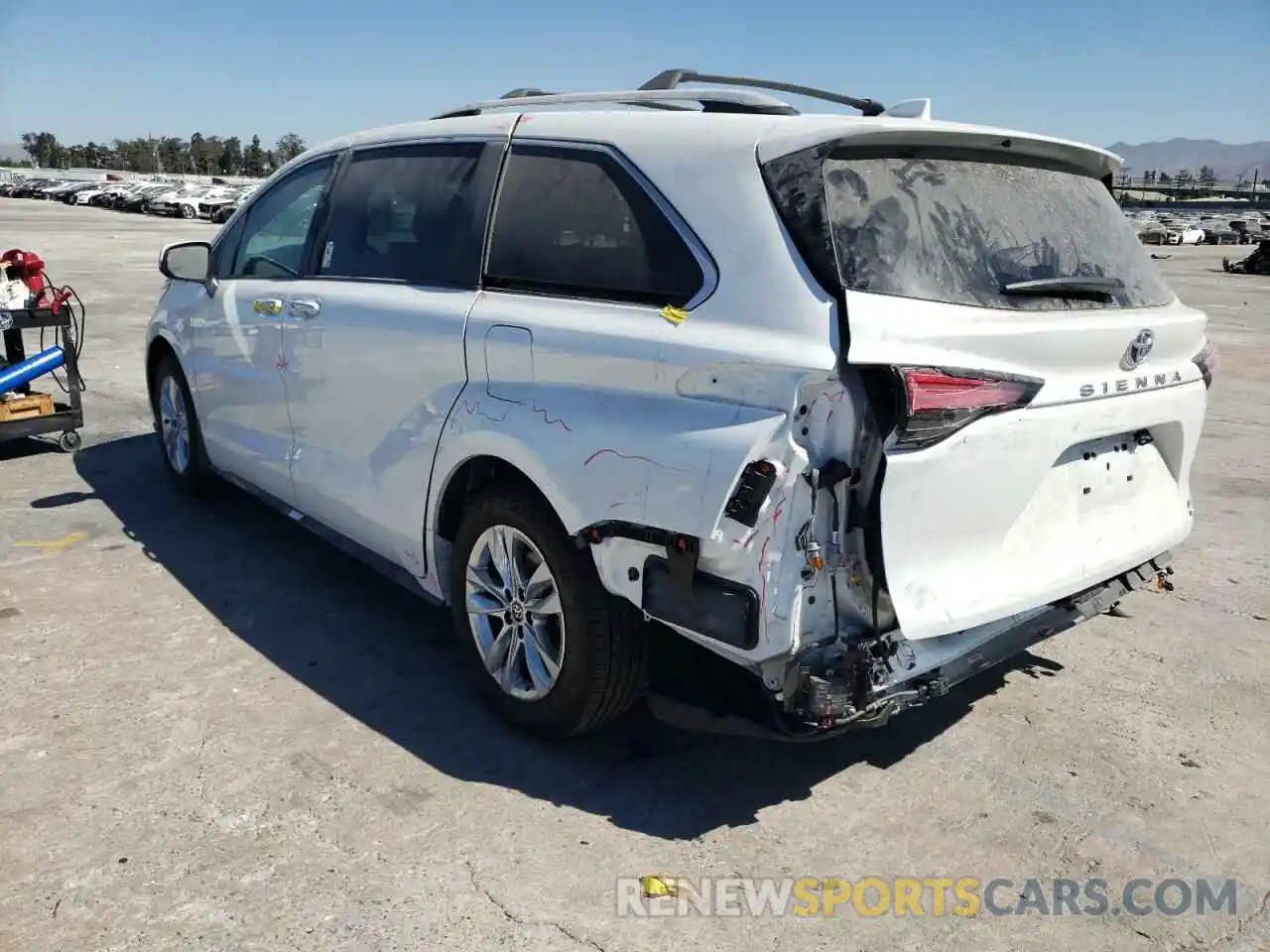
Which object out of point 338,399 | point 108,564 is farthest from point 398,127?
point 108,564

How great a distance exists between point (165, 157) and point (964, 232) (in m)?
149

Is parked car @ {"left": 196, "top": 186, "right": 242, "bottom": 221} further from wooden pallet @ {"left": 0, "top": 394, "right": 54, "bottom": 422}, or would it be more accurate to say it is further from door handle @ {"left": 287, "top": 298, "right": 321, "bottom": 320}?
door handle @ {"left": 287, "top": 298, "right": 321, "bottom": 320}

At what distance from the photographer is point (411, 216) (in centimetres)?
396

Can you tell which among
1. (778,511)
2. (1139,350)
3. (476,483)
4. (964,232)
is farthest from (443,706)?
(1139,350)

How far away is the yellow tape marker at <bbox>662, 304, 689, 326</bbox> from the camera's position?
289cm

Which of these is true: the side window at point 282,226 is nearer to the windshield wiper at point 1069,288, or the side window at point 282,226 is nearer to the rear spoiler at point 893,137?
the rear spoiler at point 893,137

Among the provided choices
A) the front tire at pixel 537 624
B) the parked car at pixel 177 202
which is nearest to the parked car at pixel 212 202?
the parked car at pixel 177 202

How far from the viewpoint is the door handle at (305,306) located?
427 cm

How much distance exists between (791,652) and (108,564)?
388cm

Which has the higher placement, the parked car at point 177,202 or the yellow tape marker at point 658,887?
the parked car at point 177,202

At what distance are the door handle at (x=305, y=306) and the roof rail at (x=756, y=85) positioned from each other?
161cm

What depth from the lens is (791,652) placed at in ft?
8.79

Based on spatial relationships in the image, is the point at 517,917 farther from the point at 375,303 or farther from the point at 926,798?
the point at 375,303

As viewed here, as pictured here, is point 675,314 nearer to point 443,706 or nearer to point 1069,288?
point 1069,288
